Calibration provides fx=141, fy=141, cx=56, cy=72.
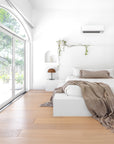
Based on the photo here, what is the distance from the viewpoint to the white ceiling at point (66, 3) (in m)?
4.48

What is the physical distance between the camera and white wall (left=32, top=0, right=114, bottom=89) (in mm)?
5250

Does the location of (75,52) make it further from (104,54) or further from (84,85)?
(84,85)

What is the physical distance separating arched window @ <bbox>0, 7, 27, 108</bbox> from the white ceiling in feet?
3.23

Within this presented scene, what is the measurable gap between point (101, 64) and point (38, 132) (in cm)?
397

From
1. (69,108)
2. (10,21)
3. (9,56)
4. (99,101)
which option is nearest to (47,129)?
(69,108)

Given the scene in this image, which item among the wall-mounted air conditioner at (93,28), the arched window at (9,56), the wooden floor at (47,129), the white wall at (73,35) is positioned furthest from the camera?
the white wall at (73,35)

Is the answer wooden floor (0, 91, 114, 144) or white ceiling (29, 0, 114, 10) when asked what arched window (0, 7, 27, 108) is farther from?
white ceiling (29, 0, 114, 10)

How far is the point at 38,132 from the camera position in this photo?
2055 millimetres

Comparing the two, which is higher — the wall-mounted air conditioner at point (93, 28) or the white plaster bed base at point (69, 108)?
the wall-mounted air conditioner at point (93, 28)

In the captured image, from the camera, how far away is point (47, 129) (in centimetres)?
215

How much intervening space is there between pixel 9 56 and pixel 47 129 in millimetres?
2338

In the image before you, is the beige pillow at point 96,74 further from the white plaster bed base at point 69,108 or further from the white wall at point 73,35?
the white plaster bed base at point 69,108

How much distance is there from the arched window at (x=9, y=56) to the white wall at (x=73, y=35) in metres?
0.80

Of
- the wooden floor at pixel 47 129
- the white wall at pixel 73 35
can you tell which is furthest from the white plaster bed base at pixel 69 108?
the white wall at pixel 73 35
